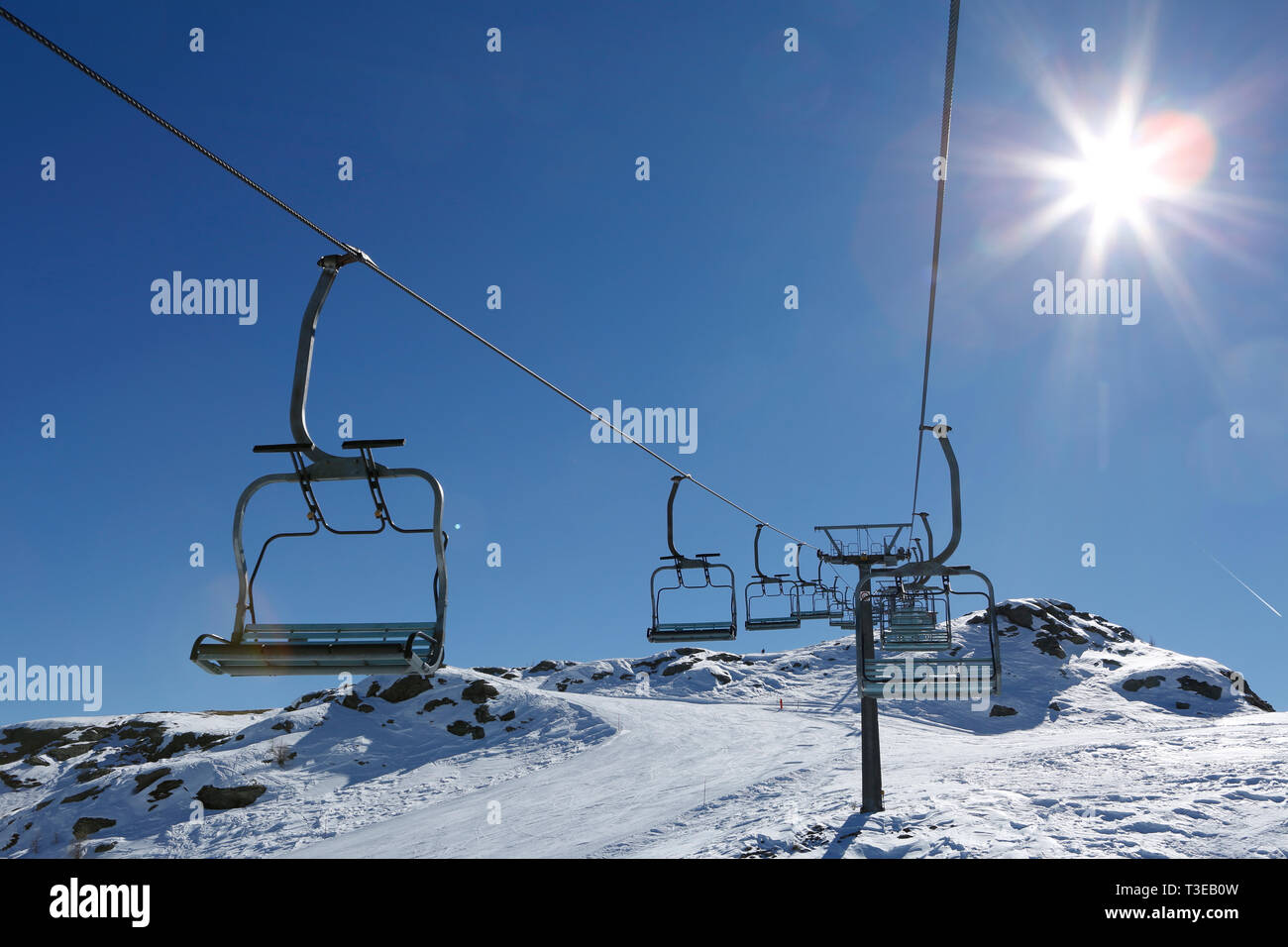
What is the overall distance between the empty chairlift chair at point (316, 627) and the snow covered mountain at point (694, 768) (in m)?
13.7

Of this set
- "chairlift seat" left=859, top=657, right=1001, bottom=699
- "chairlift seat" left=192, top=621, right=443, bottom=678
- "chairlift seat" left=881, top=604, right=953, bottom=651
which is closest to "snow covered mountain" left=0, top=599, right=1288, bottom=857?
"chairlift seat" left=881, top=604, right=953, bottom=651

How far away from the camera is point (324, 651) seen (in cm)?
514

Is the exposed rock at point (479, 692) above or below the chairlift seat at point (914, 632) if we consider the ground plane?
below

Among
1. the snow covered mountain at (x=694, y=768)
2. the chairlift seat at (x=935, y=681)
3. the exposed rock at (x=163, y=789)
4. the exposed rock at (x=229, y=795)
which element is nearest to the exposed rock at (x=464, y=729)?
the snow covered mountain at (x=694, y=768)

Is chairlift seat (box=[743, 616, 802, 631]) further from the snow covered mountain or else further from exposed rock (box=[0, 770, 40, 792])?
exposed rock (box=[0, 770, 40, 792])

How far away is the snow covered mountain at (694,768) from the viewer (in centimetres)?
1817

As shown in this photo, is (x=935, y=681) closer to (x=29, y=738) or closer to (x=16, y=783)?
(x=16, y=783)

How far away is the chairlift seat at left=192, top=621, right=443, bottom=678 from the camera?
16.7ft

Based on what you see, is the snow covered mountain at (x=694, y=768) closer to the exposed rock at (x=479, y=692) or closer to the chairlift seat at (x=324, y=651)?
the exposed rock at (x=479, y=692)

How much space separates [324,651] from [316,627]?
0.29m
